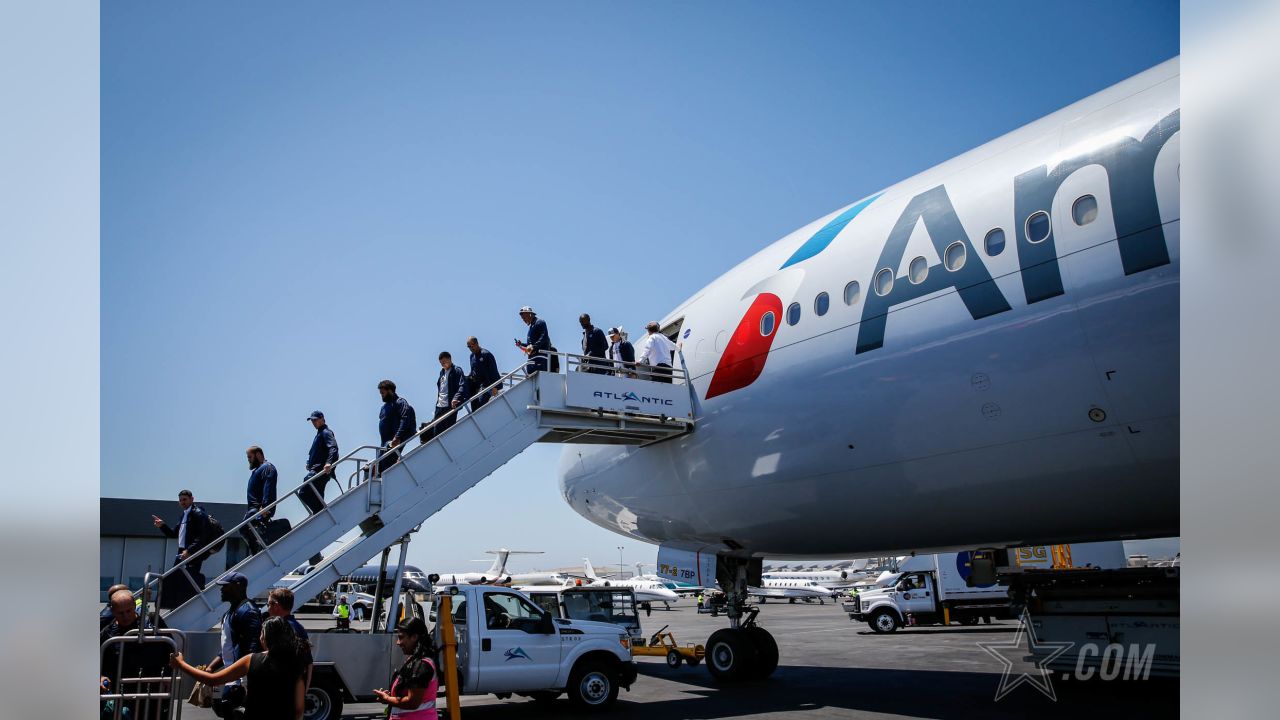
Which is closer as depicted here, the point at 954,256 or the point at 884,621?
the point at 954,256

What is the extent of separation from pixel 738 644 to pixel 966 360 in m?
7.94

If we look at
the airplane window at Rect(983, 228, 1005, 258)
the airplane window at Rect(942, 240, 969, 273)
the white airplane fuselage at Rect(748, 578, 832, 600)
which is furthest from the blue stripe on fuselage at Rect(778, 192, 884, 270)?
the white airplane fuselage at Rect(748, 578, 832, 600)

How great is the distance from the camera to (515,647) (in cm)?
1145

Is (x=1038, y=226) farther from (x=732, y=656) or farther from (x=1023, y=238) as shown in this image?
(x=732, y=656)

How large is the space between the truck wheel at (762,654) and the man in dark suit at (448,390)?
654 cm

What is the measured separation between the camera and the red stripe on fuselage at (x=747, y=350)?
38.3 feet

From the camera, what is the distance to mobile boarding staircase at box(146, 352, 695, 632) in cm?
1039

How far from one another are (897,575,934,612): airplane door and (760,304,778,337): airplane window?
20.1 metres

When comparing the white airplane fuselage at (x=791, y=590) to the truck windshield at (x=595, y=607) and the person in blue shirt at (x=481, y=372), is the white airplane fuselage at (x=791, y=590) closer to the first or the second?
the truck windshield at (x=595, y=607)

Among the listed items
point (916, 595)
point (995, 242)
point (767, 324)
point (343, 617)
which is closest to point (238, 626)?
point (767, 324)

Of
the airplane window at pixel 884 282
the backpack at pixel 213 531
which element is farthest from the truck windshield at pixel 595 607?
the airplane window at pixel 884 282

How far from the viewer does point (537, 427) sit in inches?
469
